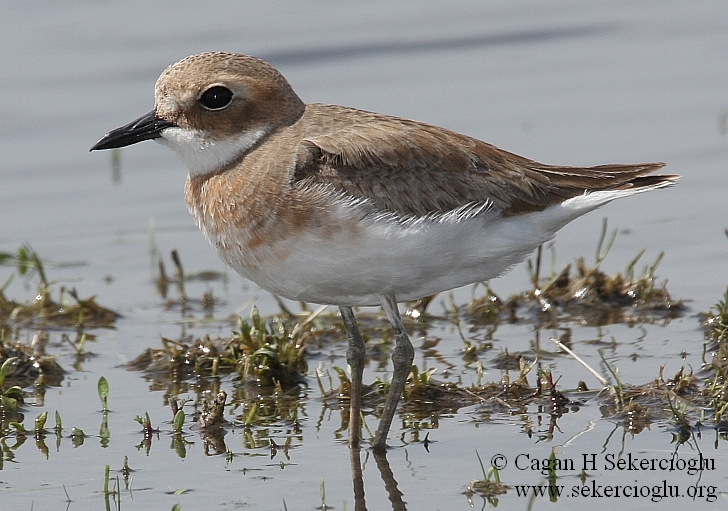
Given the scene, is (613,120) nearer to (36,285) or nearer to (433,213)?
(36,285)

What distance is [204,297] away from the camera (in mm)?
9633

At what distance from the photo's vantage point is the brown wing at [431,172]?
6637 mm

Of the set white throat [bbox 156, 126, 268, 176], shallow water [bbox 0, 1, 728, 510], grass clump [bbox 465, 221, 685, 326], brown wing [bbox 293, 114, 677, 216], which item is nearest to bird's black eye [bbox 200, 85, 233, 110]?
white throat [bbox 156, 126, 268, 176]

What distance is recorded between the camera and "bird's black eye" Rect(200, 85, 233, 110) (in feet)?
22.9

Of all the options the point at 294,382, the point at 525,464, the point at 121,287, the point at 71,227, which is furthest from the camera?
the point at 71,227

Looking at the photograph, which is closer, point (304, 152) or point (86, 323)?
point (304, 152)

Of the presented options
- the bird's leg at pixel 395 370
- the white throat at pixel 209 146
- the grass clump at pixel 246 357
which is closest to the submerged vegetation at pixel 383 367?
the grass clump at pixel 246 357

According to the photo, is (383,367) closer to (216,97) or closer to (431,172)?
(431,172)

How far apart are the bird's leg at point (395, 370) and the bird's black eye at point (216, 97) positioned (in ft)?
4.44

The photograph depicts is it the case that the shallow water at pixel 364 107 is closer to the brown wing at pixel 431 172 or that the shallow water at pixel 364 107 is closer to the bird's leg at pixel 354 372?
the bird's leg at pixel 354 372

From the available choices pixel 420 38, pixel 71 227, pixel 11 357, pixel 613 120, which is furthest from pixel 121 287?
pixel 420 38

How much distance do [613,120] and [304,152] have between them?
691 cm

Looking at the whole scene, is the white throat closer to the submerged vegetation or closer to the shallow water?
the submerged vegetation

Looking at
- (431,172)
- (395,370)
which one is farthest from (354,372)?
(431,172)
